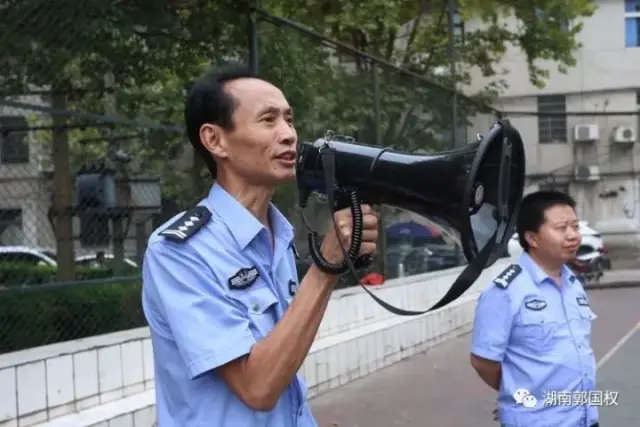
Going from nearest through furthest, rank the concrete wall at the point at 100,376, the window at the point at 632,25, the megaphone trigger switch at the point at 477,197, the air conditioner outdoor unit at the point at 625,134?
the megaphone trigger switch at the point at 477,197
the concrete wall at the point at 100,376
the air conditioner outdoor unit at the point at 625,134
the window at the point at 632,25

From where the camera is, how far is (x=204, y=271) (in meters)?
1.90

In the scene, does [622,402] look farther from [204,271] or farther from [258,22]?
[204,271]

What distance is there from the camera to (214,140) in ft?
6.88

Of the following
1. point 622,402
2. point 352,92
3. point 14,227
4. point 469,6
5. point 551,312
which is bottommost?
point 622,402

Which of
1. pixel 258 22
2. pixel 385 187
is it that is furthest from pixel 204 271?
pixel 258 22

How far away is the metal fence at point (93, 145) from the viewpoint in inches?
211

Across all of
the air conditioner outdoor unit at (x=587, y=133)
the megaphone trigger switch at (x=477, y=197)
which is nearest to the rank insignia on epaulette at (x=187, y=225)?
the megaphone trigger switch at (x=477, y=197)

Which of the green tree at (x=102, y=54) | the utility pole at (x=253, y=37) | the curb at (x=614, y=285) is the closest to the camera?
the green tree at (x=102, y=54)

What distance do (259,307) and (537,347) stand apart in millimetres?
2027

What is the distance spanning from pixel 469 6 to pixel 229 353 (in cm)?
1451

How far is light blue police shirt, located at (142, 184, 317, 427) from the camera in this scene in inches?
73.0

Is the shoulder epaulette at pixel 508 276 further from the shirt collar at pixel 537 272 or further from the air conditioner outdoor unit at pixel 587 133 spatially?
the air conditioner outdoor unit at pixel 587 133

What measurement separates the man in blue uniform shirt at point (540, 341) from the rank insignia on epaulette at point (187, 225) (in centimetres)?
199

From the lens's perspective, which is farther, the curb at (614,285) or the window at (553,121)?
the window at (553,121)
